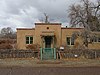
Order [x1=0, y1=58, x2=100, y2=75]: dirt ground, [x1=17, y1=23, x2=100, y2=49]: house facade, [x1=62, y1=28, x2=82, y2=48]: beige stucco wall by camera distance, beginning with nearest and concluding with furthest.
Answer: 1. [x1=0, y1=58, x2=100, y2=75]: dirt ground
2. [x1=17, y1=23, x2=100, y2=49]: house facade
3. [x1=62, y1=28, x2=82, y2=48]: beige stucco wall

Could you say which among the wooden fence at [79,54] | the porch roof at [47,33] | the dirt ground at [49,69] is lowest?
the dirt ground at [49,69]

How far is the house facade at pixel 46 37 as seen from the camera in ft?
149

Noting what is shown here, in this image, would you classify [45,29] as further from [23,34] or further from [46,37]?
[23,34]

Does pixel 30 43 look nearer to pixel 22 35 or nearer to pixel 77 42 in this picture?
pixel 22 35

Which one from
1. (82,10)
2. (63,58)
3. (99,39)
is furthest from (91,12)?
(63,58)

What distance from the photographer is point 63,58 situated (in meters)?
34.0

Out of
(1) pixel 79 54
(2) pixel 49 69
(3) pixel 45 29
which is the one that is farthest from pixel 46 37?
(2) pixel 49 69

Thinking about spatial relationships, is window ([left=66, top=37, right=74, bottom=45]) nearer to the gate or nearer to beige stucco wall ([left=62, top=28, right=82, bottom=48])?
beige stucco wall ([left=62, top=28, right=82, bottom=48])

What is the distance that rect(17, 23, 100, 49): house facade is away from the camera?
149 feet

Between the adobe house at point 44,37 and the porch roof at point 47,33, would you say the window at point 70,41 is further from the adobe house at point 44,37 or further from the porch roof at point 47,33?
the porch roof at point 47,33

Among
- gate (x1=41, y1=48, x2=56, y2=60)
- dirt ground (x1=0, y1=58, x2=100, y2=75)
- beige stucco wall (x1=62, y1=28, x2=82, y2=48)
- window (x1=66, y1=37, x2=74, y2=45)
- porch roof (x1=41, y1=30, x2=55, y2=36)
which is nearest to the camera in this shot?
dirt ground (x1=0, y1=58, x2=100, y2=75)

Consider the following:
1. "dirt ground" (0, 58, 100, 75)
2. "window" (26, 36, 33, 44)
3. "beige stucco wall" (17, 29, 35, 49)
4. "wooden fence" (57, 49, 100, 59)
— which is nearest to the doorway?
"beige stucco wall" (17, 29, 35, 49)

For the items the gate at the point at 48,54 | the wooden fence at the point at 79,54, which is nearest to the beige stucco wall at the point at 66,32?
the gate at the point at 48,54

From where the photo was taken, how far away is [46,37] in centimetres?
4538
